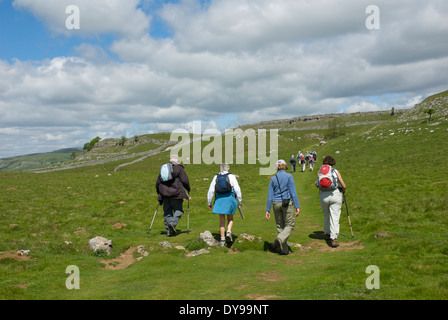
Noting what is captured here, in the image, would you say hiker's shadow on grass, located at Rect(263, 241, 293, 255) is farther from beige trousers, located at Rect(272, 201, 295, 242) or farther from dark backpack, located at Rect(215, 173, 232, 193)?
dark backpack, located at Rect(215, 173, 232, 193)

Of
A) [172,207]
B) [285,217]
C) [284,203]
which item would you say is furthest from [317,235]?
[172,207]

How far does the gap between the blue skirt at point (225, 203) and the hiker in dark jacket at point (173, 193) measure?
8.27ft

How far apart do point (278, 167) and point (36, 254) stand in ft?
32.7

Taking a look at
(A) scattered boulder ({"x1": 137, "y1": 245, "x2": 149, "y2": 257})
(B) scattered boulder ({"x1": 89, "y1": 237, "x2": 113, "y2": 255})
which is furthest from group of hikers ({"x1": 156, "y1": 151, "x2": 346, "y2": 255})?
(B) scattered boulder ({"x1": 89, "y1": 237, "x2": 113, "y2": 255})

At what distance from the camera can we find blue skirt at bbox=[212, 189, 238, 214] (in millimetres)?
12573

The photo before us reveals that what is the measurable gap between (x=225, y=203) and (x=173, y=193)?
3.27m

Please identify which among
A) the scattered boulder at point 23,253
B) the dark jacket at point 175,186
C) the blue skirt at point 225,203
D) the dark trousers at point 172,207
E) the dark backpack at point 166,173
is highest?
the dark backpack at point 166,173

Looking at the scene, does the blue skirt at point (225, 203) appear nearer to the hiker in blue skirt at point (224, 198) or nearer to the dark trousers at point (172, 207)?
the hiker in blue skirt at point (224, 198)

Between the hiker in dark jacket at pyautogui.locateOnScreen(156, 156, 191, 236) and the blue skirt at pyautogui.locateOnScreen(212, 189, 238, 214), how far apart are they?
8.27 ft

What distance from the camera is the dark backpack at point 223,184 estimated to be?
12.6 m

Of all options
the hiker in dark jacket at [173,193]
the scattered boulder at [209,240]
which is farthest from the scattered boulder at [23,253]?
the scattered boulder at [209,240]
